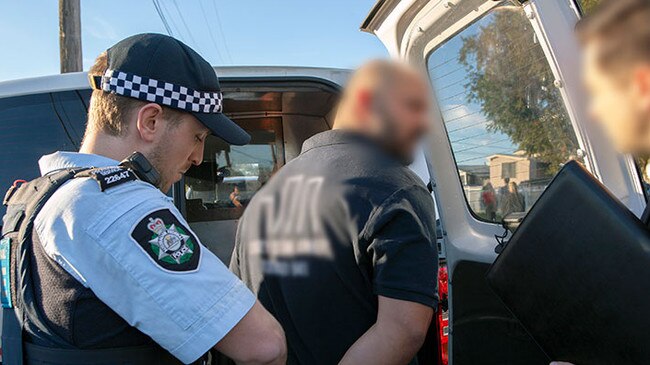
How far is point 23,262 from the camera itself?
934 millimetres

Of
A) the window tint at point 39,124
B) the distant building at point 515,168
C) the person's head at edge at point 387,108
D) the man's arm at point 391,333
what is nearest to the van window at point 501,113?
the distant building at point 515,168

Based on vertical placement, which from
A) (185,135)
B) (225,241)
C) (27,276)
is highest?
(185,135)

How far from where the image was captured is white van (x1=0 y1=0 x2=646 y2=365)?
1227 mm

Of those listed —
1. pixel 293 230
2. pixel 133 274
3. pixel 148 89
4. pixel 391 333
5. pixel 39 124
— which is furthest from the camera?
pixel 39 124

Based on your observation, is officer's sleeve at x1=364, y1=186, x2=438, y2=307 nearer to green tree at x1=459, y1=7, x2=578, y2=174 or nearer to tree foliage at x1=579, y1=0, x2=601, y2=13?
green tree at x1=459, y1=7, x2=578, y2=174

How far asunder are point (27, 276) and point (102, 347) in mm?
213

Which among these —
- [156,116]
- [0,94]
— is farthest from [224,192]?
[156,116]

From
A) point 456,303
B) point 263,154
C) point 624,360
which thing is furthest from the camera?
point 263,154

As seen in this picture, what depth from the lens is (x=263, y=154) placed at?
4.23 meters

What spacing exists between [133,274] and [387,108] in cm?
74

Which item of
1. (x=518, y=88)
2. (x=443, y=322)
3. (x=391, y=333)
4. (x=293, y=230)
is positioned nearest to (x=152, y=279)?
(x=293, y=230)

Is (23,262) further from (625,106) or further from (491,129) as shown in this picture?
(491,129)

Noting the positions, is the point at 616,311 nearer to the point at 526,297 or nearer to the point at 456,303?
the point at 526,297

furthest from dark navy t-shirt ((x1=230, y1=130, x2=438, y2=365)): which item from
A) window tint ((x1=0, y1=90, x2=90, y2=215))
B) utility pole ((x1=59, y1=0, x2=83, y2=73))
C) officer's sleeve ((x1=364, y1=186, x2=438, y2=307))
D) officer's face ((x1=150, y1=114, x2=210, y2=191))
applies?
utility pole ((x1=59, y1=0, x2=83, y2=73))
